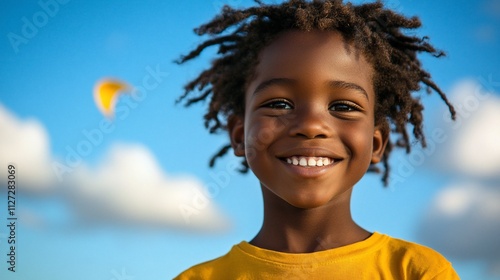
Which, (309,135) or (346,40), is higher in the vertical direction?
(346,40)

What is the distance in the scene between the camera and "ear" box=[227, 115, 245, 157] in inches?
162

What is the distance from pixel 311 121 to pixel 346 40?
583 millimetres

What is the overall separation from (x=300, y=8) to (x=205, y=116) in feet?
3.95

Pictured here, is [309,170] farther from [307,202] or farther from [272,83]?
[272,83]

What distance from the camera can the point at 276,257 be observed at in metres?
3.68

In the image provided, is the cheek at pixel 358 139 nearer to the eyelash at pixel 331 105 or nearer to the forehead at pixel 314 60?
the eyelash at pixel 331 105

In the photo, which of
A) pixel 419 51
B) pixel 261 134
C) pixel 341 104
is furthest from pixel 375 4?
pixel 261 134

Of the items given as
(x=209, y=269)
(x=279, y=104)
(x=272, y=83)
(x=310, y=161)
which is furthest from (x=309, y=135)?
(x=209, y=269)

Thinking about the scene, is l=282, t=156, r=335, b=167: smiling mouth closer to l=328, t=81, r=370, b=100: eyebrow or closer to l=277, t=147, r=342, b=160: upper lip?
l=277, t=147, r=342, b=160: upper lip

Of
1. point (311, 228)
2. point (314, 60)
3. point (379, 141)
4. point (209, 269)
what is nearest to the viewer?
point (314, 60)

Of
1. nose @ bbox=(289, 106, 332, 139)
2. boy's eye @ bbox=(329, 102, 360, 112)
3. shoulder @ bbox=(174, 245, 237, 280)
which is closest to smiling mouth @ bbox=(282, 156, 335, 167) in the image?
nose @ bbox=(289, 106, 332, 139)

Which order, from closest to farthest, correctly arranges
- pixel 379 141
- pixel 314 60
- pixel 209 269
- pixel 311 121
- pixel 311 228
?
pixel 311 121
pixel 314 60
pixel 311 228
pixel 209 269
pixel 379 141

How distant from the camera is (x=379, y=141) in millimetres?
4090

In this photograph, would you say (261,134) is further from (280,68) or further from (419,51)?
(419,51)
